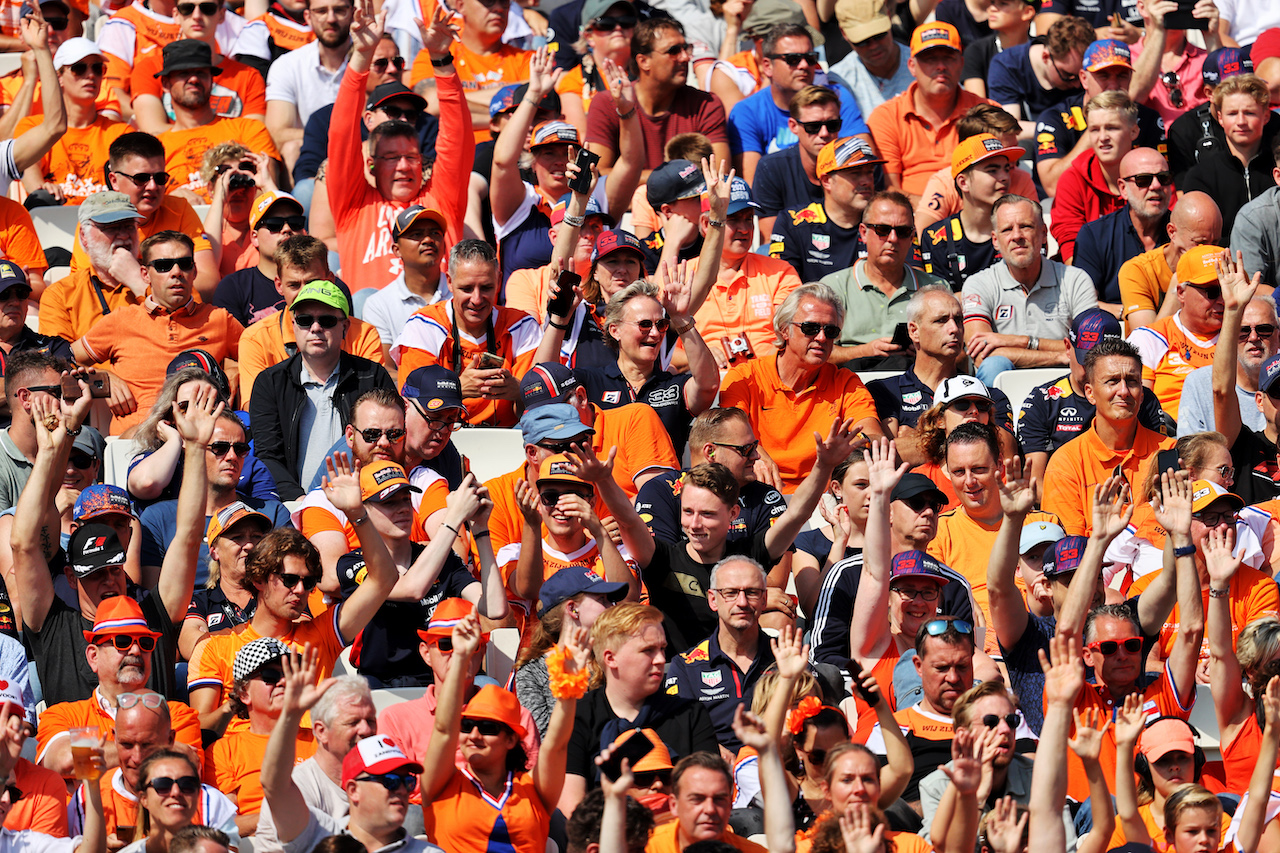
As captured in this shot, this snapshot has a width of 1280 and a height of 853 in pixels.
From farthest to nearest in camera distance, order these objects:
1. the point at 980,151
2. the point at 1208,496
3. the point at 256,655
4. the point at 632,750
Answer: the point at 980,151
the point at 1208,496
the point at 256,655
the point at 632,750

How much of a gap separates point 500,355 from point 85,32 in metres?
5.55

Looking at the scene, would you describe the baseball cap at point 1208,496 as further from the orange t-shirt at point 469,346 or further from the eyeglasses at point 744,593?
the orange t-shirt at point 469,346

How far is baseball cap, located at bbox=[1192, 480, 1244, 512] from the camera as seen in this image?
8266 mm

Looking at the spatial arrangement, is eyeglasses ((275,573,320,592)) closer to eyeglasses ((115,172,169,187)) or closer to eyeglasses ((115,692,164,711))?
eyeglasses ((115,692,164,711))

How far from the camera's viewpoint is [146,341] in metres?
9.98

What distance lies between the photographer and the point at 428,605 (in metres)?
8.02

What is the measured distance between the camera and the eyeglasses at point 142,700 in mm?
7211

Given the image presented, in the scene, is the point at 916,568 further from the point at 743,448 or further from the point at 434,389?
the point at 434,389

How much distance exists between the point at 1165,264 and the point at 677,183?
257cm

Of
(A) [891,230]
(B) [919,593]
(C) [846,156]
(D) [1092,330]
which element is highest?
(C) [846,156]

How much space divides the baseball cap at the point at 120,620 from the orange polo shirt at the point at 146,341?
7.27 ft

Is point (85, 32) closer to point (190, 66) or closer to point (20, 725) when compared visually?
point (190, 66)

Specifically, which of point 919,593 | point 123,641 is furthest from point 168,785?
point 919,593

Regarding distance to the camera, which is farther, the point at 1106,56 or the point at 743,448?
the point at 1106,56
